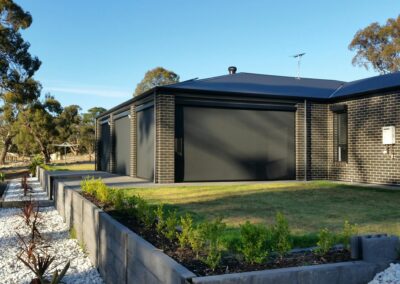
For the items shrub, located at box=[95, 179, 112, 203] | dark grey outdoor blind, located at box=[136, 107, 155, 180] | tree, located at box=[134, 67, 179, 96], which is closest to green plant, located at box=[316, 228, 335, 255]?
shrub, located at box=[95, 179, 112, 203]

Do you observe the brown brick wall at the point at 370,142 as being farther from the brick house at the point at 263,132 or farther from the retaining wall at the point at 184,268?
the retaining wall at the point at 184,268

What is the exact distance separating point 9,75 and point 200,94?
17682 millimetres

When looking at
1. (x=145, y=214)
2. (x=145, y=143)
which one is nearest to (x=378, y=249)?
(x=145, y=214)

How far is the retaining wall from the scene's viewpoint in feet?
9.08

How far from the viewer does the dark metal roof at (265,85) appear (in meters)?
14.1

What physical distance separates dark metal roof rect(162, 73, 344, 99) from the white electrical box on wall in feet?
10.3

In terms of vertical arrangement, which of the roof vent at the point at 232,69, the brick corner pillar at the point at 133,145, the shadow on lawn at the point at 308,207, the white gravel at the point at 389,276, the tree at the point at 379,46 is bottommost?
the shadow on lawn at the point at 308,207

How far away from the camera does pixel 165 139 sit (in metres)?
12.9

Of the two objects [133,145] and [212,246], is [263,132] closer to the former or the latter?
[133,145]

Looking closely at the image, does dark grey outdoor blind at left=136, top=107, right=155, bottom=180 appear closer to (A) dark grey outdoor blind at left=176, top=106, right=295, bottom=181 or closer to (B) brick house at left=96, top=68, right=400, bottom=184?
(B) brick house at left=96, top=68, right=400, bottom=184

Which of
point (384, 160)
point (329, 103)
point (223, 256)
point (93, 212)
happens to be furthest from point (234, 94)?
point (223, 256)

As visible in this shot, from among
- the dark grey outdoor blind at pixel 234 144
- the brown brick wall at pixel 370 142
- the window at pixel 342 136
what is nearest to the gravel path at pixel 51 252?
the dark grey outdoor blind at pixel 234 144

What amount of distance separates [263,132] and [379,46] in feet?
89.1

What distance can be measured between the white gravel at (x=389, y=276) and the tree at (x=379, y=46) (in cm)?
3593
